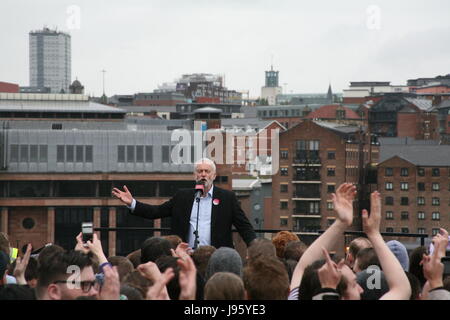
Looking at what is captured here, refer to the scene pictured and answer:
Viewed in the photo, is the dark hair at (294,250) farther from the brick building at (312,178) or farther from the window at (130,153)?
the brick building at (312,178)

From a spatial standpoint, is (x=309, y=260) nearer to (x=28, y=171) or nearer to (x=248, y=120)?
(x=28, y=171)

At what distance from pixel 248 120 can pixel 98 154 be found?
8011 cm

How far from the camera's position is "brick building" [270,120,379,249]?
10062 cm

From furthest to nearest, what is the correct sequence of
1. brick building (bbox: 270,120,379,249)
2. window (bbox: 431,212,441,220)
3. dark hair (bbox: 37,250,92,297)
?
brick building (bbox: 270,120,379,249) < window (bbox: 431,212,441,220) < dark hair (bbox: 37,250,92,297)

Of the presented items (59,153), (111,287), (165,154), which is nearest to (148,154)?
(165,154)

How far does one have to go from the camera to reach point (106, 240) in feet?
276

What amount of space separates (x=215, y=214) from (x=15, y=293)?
3996 millimetres

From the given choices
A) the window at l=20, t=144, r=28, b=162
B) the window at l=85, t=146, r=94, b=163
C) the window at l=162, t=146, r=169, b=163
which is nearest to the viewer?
the window at l=20, t=144, r=28, b=162

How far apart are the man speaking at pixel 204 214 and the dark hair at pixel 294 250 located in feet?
1.50

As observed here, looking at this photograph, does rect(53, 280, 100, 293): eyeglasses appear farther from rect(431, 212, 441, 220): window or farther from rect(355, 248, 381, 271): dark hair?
rect(431, 212, 441, 220): window

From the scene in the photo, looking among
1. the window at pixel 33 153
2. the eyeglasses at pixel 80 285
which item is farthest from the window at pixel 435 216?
the eyeglasses at pixel 80 285

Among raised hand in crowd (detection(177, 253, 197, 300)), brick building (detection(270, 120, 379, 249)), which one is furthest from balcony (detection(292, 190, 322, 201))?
raised hand in crowd (detection(177, 253, 197, 300))

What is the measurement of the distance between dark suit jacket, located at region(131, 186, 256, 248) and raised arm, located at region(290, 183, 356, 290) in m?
2.98

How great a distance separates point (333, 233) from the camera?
643cm
